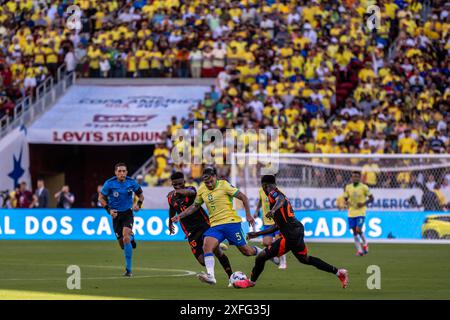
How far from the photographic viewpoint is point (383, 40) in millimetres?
47031

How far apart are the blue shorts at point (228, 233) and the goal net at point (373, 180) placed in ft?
54.1

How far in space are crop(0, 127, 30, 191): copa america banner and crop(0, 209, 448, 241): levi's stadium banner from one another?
573cm

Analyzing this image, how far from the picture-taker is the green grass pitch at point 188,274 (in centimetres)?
2008

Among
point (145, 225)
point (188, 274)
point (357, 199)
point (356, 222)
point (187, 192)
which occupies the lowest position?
point (145, 225)

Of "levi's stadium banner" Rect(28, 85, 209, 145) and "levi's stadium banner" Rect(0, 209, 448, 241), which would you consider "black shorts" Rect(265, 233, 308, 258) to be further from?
"levi's stadium banner" Rect(28, 85, 209, 145)

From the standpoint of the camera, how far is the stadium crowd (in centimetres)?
4256

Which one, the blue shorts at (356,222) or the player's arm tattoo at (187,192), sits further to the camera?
the blue shorts at (356,222)

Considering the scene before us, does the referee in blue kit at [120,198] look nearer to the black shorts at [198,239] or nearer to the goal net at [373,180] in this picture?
the black shorts at [198,239]

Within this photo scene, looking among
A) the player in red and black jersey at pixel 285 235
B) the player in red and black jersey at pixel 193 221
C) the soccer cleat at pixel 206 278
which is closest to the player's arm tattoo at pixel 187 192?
the player in red and black jersey at pixel 193 221

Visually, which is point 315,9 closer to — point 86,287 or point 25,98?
point 25,98

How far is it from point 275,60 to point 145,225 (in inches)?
384

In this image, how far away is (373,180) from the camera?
38.5 meters

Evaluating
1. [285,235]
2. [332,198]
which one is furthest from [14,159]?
[285,235]

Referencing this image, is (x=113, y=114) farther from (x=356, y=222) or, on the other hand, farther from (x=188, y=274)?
(x=188, y=274)
